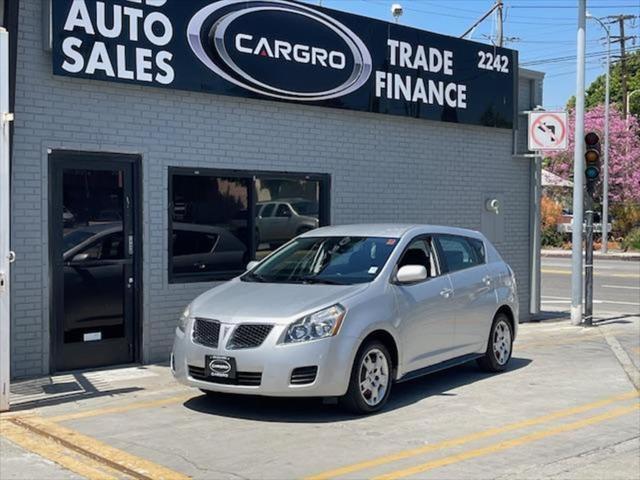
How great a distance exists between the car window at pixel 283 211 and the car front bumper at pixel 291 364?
469 cm

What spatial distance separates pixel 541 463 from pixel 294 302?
8.19ft

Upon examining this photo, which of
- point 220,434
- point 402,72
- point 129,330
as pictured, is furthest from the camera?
point 402,72

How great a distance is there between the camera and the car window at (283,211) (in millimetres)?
11836

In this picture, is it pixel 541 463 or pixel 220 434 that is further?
pixel 220 434

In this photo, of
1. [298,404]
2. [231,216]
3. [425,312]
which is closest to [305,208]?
[231,216]

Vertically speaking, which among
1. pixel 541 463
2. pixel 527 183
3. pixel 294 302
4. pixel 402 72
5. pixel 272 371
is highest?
pixel 402 72

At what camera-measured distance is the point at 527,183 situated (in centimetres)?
1611

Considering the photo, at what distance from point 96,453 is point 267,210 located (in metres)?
5.73

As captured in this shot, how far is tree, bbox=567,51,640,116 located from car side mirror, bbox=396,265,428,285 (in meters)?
50.9

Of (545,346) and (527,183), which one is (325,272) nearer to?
(545,346)

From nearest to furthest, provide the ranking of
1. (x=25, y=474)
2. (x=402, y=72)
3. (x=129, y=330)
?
(x=25, y=474) → (x=129, y=330) → (x=402, y=72)

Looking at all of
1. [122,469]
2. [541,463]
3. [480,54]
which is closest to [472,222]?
[480,54]

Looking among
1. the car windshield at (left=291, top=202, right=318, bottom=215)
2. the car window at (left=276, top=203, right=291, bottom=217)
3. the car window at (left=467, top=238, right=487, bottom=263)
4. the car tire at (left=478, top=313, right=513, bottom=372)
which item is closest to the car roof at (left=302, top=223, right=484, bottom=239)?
the car window at (left=467, top=238, right=487, bottom=263)

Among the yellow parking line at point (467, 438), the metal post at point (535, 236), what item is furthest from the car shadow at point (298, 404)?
the metal post at point (535, 236)
